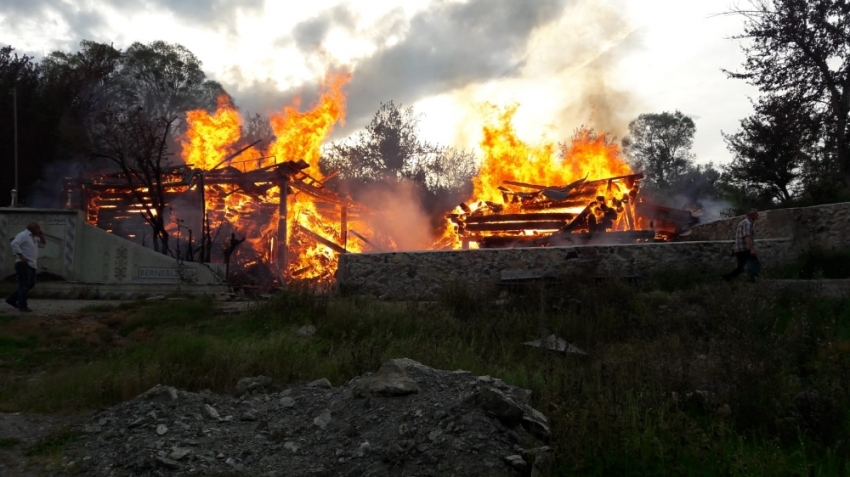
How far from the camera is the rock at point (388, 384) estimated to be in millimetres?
5945

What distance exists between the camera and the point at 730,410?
5.89m

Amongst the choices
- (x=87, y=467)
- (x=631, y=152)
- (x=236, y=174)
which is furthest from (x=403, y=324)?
(x=631, y=152)

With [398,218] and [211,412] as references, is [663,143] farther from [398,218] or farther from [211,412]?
[211,412]

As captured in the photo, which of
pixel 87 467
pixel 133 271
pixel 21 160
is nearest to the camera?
pixel 87 467

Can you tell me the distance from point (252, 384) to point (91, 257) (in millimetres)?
11634

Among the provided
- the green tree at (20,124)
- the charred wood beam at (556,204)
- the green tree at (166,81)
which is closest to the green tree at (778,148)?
the charred wood beam at (556,204)

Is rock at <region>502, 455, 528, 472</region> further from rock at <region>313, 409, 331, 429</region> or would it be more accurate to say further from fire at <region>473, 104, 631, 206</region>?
fire at <region>473, 104, 631, 206</region>

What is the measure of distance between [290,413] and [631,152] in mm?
49115

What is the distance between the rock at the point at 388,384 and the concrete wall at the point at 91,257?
35.3ft

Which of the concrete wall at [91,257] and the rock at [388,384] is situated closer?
the rock at [388,384]

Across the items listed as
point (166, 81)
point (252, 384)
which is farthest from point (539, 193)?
point (166, 81)

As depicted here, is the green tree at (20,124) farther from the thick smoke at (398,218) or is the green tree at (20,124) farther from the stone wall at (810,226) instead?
the stone wall at (810,226)

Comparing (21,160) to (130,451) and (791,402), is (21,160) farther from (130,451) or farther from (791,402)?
(791,402)

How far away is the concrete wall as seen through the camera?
15.9 metres
